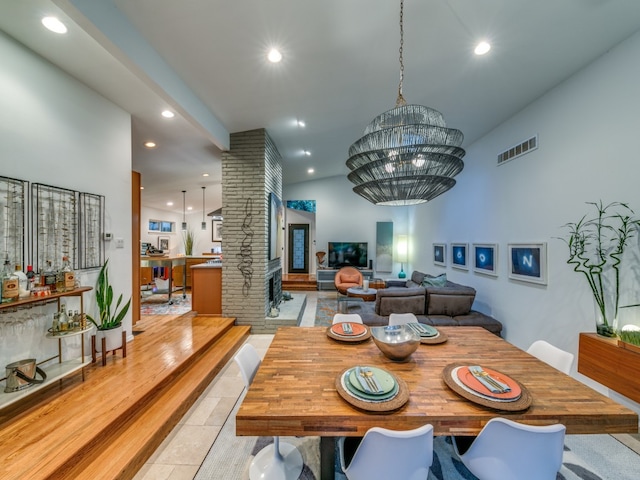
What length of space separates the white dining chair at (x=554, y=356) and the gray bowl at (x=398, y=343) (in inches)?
41.4

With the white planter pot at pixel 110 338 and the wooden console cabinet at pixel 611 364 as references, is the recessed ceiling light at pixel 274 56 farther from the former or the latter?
the wooden console cabinet at pixel 611 364

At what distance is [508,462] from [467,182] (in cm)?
456

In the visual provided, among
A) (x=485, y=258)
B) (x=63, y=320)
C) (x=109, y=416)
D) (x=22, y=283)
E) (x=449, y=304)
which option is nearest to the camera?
(x=109, y=416)

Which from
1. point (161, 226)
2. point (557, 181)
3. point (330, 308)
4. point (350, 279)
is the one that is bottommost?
point (330, 308)

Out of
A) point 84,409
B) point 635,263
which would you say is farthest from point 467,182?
point 84,409

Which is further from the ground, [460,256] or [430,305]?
[460,256]

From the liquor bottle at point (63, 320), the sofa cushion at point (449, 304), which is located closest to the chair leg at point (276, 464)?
the liquor bottle at point (63, 320)

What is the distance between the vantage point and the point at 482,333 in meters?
2.27

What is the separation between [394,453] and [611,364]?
2340 millimetres

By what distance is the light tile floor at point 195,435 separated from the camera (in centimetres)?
169

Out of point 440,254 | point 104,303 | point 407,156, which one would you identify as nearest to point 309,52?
point 407,156

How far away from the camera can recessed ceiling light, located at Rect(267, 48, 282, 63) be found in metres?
2.41

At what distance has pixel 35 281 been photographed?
212 centimetres

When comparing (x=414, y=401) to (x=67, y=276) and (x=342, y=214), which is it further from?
(x=342, y=214)
